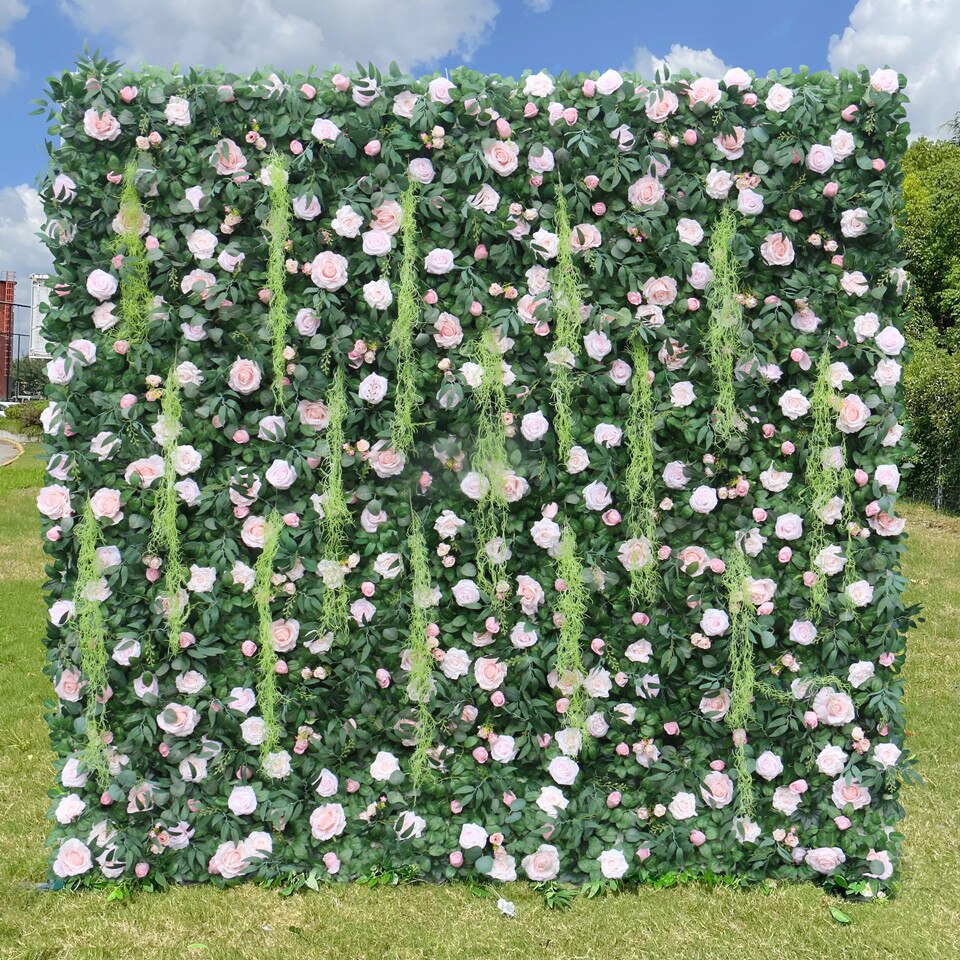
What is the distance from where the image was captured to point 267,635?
3.22 m

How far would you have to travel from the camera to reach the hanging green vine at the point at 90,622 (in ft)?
10.5

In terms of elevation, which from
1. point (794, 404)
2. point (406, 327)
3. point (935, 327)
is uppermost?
point (935, 327)

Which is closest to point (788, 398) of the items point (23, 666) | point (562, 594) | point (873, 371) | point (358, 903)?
point (873, 371)

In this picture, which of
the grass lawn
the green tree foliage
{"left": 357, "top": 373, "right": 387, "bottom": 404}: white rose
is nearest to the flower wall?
{"left": 357, "top": 373, "right": 387, "bottom": 404}: white rose

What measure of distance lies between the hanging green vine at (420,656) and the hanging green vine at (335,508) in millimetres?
260

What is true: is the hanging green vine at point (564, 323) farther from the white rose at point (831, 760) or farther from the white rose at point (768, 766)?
the white rose at point (831, 760)

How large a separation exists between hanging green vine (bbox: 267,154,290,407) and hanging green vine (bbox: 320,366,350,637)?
0.21 meters

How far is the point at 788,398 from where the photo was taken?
3.25 m

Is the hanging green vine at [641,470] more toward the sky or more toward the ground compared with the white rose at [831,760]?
more toward the sky

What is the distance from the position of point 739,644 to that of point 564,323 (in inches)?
55.7

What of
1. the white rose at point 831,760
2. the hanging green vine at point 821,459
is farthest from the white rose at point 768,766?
the hanging green vine at point 821,459

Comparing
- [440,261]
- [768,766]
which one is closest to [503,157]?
[440,261]

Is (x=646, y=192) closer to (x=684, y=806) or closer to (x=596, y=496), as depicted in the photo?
(x=596, y=496)

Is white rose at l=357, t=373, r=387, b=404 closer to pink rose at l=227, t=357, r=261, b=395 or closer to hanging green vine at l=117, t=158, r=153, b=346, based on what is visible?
pink rose at l=227, t=357, r=261, b=395
